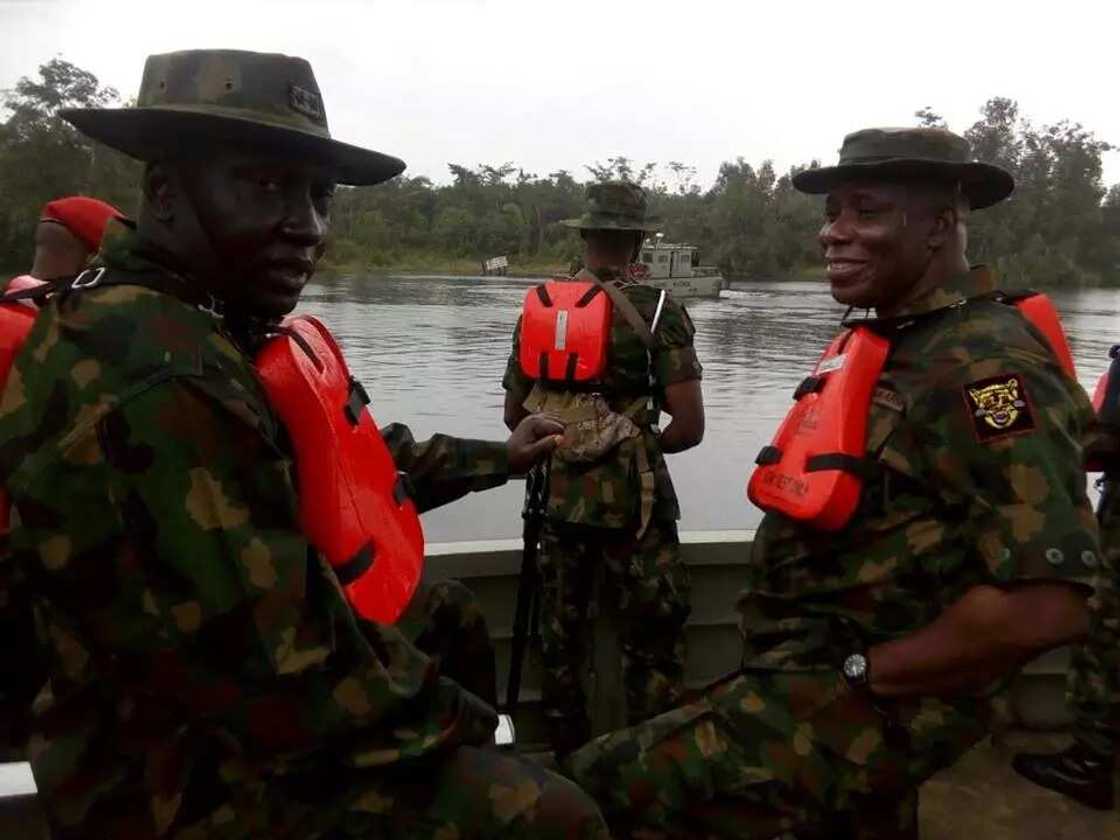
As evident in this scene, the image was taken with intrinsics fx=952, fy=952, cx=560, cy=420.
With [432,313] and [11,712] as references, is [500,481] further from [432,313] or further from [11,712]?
[432,313]

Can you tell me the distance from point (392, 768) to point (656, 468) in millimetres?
2269

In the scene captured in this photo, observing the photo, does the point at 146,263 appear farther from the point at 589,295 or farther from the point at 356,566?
the point at 589,295

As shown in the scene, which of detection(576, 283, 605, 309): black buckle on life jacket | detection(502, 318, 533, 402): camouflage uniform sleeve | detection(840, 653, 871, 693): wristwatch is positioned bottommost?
detection(840, 653, 871, 693): wristwatch

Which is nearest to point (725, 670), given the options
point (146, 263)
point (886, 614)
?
point (886, 614)

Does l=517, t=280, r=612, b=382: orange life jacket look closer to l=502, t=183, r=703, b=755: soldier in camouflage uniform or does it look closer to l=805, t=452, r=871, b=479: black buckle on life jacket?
l=502, t=183, r=703, b=755: soldier in camouflage uniform

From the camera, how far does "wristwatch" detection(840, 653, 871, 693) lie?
1.73m

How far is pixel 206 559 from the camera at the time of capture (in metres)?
1.18

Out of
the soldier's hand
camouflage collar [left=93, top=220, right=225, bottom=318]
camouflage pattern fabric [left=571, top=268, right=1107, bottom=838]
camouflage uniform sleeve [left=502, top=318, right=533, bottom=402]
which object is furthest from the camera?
camouflage uniform sleeve [left=502, top=318, right=533, bottom=402]

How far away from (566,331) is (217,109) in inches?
86.2

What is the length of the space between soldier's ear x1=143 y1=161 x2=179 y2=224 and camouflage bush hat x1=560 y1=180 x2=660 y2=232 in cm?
233

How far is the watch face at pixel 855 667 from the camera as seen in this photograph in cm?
173

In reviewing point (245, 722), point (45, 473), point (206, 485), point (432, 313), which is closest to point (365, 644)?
point (245, 722)

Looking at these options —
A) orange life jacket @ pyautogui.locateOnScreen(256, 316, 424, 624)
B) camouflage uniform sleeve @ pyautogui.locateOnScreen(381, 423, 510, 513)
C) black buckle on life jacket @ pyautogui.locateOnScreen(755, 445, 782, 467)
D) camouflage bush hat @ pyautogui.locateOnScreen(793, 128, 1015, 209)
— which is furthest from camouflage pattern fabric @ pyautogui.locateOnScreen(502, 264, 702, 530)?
orange life jacket @ pyautogui.locateOnScreen(256, 316, 424, 624)

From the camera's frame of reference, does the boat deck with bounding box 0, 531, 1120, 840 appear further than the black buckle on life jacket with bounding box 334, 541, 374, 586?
Yes
